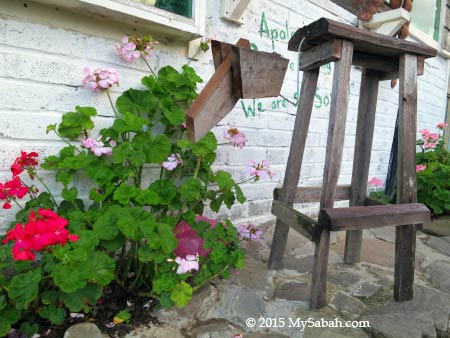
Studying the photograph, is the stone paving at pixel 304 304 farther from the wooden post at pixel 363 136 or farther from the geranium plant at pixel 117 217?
the wooden post at pixel 363 136

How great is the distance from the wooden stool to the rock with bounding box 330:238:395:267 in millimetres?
475

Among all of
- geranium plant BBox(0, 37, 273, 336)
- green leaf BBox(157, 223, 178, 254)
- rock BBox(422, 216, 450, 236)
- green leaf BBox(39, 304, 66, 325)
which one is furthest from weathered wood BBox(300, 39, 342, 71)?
rock BBox(422, 216, 450, 236)

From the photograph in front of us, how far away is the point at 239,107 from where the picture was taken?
252cm

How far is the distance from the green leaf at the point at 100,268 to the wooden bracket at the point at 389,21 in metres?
3.16

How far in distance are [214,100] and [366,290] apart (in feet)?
4.31

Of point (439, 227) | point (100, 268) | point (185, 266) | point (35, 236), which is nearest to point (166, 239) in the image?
point (185, 266)

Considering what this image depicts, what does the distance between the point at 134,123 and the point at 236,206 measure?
1146mm

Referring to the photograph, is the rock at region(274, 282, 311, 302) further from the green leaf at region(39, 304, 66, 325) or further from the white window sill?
the white window sill

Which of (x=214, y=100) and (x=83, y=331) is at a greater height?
(x=214, y=100)

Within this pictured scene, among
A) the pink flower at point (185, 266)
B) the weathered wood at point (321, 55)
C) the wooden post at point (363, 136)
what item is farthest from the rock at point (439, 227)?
the pink flower at point (185, 266)

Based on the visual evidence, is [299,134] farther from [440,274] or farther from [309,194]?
[440,274]

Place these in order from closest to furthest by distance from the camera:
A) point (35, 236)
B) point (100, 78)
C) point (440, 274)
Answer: point (35, 236), point (100, 78), point (440, 274)

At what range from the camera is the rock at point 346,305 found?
68.1 inches

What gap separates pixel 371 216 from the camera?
1.68 metres
